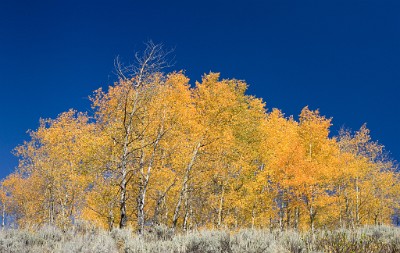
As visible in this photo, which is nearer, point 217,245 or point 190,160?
point 217,245

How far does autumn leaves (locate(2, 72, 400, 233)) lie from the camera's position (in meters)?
17.4

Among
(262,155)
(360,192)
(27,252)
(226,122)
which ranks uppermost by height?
(226,122)

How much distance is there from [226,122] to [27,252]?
15.2 m

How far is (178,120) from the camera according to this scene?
19.5 m

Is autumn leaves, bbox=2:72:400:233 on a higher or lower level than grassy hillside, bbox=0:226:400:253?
higher

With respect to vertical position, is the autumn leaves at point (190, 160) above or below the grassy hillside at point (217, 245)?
above

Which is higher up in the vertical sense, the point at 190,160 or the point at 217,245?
the point at 190,160

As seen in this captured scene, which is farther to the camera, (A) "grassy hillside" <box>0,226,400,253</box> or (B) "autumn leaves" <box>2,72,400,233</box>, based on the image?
(B) "autumn leaves" <box>2,72,400,233</box>

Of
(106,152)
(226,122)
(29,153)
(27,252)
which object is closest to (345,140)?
(226,122)

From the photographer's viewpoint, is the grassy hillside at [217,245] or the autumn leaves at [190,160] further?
the autumn leaves at [190,160]

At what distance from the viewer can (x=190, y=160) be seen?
757 inches

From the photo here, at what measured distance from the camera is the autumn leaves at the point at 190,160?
1741cm

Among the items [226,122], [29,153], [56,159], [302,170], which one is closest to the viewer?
[226,122]

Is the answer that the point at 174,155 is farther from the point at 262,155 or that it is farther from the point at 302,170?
the point at 302,170
